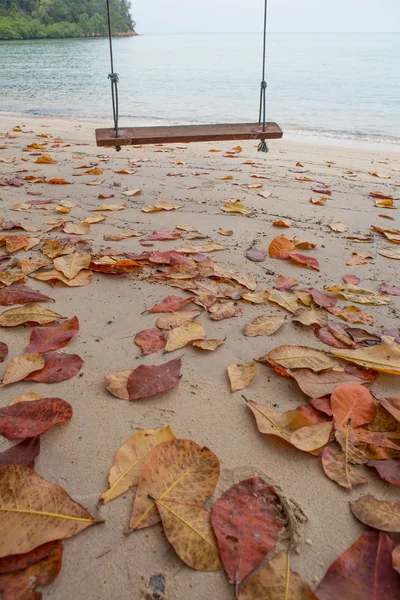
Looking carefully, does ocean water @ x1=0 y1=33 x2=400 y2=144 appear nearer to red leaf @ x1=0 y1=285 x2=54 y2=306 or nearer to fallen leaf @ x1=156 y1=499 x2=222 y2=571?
red leaf @ x1=0 y1=285 x2=54 y2=306

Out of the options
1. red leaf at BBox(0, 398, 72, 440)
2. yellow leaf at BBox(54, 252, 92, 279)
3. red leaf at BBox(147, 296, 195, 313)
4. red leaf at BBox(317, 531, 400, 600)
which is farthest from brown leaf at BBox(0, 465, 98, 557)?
yellow leaf at BBox(54, 252, 92, 279)

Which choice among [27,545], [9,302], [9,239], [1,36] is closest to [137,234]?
[9,239]

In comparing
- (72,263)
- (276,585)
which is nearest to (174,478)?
(276,585)

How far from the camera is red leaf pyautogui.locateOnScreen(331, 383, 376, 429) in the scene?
902 mm

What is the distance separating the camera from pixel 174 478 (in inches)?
29.5

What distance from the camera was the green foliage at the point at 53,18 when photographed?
50.2 meters

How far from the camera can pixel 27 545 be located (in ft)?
2.05

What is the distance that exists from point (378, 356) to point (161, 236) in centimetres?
113

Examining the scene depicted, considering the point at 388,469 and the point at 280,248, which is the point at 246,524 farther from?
the point at 280,248

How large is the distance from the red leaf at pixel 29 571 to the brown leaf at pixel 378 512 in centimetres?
49

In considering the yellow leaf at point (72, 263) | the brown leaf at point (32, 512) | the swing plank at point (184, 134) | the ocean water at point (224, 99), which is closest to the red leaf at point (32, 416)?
the brown leaf at point (32, 512)

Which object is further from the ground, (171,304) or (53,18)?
(53,18)

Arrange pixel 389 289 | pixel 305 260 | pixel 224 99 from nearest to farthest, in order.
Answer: pixel 389 289 < pixel 305 260 < pixel 224 99

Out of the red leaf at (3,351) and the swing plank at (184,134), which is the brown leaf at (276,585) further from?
the swing plank at (184,134)
